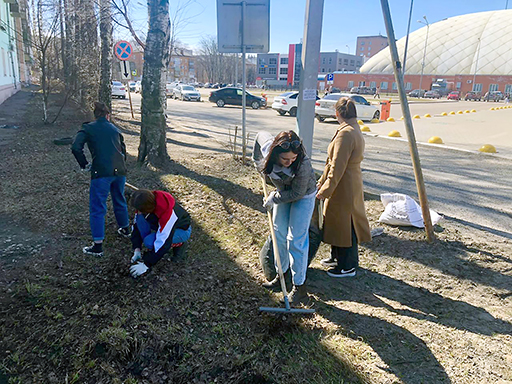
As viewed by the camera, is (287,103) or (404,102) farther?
(287,103)

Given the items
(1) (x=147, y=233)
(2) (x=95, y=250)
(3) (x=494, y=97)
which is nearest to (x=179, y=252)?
(1) (x=147, y=233)

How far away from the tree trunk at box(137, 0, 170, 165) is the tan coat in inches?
159

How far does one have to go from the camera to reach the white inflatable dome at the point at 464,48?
236 feet

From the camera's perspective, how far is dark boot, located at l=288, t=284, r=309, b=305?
3117 millimetres

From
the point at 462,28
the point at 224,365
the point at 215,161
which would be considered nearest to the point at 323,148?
the point at 215,161

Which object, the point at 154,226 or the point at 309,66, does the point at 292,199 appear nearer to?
the point at 154,226

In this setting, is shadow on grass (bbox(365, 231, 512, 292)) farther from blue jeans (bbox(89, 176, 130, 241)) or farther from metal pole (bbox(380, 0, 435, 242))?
blue jeans (bbox(89, 176, 130, 241))

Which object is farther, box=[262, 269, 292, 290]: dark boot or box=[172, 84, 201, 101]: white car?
box=[172, 84, 201, 101]: white car

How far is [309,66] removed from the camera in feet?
15.5

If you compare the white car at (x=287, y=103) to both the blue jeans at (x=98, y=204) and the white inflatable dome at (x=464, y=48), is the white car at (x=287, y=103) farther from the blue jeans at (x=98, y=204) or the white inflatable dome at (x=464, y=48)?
the white inflatable dome at (x=464, y=48)

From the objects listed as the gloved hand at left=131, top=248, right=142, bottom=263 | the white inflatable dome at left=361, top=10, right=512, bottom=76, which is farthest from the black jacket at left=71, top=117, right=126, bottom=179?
the white inflatable dome at left=361, top=10, right=512, bottom=76

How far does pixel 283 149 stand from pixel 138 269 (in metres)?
1.71

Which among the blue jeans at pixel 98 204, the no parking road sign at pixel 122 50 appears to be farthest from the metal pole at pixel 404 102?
the no parking road sign at pixel 122 50

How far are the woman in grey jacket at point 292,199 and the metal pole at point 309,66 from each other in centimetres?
192
